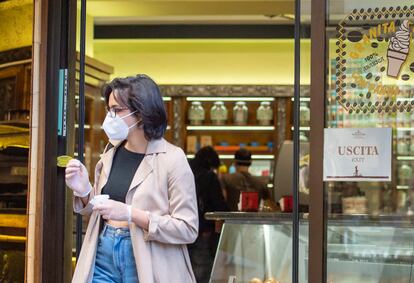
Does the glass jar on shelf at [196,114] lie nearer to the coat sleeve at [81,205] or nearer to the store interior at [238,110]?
the store interior at [238,110]

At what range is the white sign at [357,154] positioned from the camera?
11.0 feet

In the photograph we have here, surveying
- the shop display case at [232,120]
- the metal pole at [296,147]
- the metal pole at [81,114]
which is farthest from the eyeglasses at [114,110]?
the shop display case at [232,120]

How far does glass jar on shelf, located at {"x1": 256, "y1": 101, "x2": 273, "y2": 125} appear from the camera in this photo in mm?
9250

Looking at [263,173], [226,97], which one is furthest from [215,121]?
[263,173]

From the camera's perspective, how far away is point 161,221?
280 cm

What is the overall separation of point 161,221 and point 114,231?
222mm

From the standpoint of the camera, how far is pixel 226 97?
9.23 meters

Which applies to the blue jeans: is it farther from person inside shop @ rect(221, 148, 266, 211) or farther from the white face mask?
person inside shop @ rect(221, 148, 266, 211)

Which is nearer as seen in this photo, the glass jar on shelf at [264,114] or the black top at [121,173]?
the black top at [121,173]

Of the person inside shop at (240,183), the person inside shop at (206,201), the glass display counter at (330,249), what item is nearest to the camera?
the glass display counter at (330,249)

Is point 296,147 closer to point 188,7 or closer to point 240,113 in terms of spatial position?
point 188,7

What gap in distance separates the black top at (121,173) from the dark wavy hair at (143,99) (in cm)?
13

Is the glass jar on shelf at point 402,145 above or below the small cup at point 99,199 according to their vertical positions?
above

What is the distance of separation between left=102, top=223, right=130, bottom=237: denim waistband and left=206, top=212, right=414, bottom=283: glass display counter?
3.54 ft
